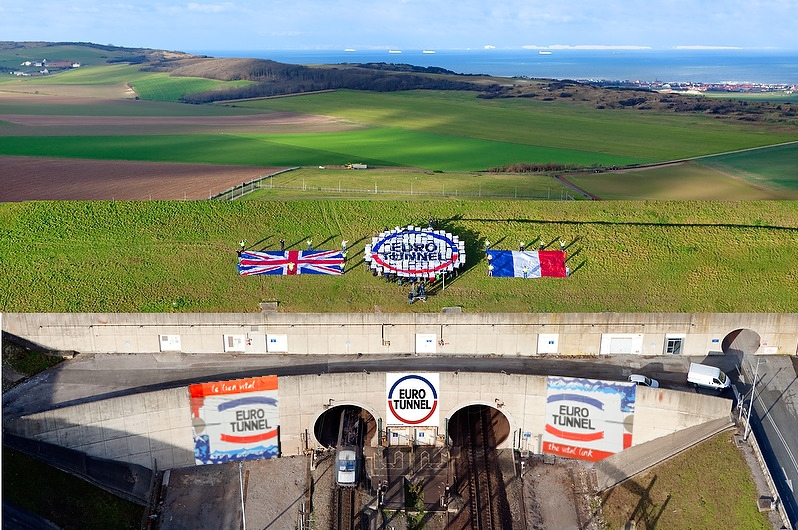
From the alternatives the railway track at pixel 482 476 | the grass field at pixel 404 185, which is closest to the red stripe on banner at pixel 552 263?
the railway track at pixel 482 476

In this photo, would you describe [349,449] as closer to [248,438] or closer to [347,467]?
[347,467]

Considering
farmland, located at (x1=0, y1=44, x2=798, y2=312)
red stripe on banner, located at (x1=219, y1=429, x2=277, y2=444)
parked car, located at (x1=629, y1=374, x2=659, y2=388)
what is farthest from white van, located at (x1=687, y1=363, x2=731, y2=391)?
red stripe on banner, located at (x1=219, y1=429, x2=277, y2=444)

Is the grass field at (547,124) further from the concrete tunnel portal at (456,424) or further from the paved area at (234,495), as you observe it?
the paved area at (234,495)

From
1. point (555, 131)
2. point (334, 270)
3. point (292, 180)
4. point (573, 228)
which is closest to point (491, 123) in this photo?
point (555, 131)

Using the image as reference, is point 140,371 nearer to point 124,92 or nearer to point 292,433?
point 292,433

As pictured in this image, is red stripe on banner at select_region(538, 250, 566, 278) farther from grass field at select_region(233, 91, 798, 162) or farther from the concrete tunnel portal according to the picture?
Answer: grass field at select_region(233, 91, 798, 162)

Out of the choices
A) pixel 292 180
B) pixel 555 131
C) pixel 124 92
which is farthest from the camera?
pixel 124 92

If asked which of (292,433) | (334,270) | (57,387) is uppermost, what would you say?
(334,270)
